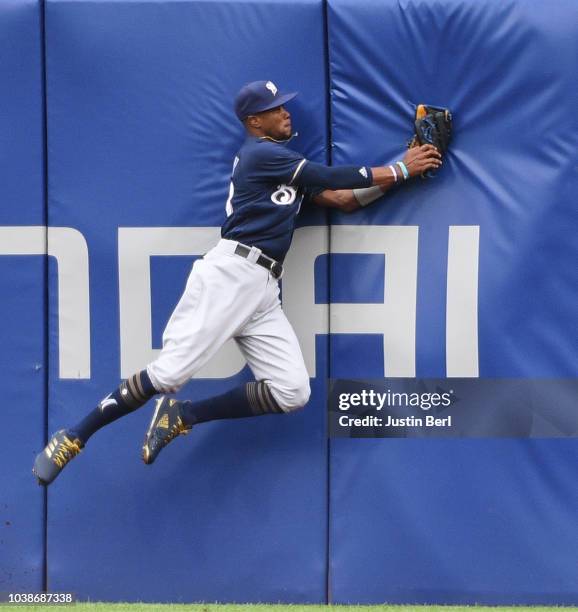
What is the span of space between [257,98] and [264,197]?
0.39 meters

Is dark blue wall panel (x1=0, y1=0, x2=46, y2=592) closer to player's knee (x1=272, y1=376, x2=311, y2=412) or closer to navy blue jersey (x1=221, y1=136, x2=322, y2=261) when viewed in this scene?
navy blue jersey (x1=221, y1=136, x2=322, y2=261)

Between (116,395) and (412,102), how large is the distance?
5.62 ft

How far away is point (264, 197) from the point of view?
15.3 ft

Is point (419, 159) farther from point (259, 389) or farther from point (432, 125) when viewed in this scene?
point (259, 389)

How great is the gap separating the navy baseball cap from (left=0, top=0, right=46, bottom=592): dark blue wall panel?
869 millimetres

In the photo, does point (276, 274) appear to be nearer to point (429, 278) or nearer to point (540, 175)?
point (429, 278)

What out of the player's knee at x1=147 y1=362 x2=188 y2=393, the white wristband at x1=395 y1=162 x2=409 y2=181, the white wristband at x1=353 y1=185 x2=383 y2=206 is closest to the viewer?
the player's knee at x1=147 y1=362 x2=188 y2=393

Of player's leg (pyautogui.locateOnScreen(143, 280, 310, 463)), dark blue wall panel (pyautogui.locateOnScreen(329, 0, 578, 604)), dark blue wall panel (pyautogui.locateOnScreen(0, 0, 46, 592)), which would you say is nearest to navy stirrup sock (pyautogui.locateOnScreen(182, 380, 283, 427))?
player's leg (pyautogui.locateOnScreen(143, 280, 310, 463))

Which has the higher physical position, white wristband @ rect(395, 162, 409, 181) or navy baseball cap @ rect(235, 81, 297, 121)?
navy baseball cap @ rect(235, 81, 297, 121)

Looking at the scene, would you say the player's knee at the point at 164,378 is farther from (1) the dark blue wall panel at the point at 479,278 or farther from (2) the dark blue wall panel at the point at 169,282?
(1) the dark blue wall panel at the point at 479,278

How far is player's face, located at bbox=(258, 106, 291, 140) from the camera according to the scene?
4719 millimetres

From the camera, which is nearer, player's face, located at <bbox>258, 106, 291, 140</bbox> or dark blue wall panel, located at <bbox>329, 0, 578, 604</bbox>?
player's face, located at <bbox>258, 106, 291, 140</bbox>

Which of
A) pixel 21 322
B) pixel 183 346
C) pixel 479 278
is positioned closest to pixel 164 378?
pixel 183 346

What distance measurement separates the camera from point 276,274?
15.5 ft
